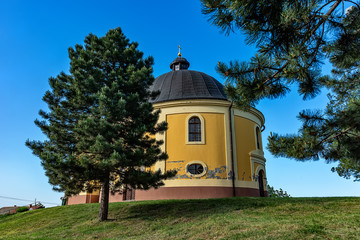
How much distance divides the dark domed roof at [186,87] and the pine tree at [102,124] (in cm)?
580

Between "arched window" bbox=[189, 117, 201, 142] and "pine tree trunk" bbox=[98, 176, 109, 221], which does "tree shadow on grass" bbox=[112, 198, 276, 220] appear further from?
"arched window" bbox=[189, 117, 201, 142]

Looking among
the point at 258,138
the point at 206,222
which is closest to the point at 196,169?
the point at 258,138

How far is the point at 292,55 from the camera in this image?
4.77m

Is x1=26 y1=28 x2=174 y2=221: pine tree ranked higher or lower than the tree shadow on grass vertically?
higher

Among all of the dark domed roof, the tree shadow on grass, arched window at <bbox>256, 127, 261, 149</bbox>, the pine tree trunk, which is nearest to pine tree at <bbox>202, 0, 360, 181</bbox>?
the tree shadow on grass

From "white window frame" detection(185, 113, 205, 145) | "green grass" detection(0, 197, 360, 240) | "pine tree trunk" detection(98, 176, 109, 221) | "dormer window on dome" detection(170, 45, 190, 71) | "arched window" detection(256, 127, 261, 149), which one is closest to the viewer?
"green grass" detection(0, 197, 360, 240)

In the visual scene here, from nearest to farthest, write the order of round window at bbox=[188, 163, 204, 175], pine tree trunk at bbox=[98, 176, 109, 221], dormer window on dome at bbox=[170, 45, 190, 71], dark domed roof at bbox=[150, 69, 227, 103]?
pine tree trunk at bbox=[98, 176, 109, 221], round window at bbox=[188, 163, 204, 175], dark domed roof at bbox=[150, 69, 227, 103], dormer window on dome at bbox=[170, 45, 190, 71]

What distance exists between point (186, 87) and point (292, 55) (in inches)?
547

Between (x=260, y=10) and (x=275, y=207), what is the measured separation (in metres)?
7.42

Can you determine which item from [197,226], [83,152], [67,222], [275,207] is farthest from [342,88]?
[67,222]

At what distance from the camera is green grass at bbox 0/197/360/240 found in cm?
643

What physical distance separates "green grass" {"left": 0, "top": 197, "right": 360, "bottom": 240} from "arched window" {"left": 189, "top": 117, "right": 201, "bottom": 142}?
5.18 m

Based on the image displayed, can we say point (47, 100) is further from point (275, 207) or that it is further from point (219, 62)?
point (275, 207)

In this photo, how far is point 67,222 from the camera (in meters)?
11.3
